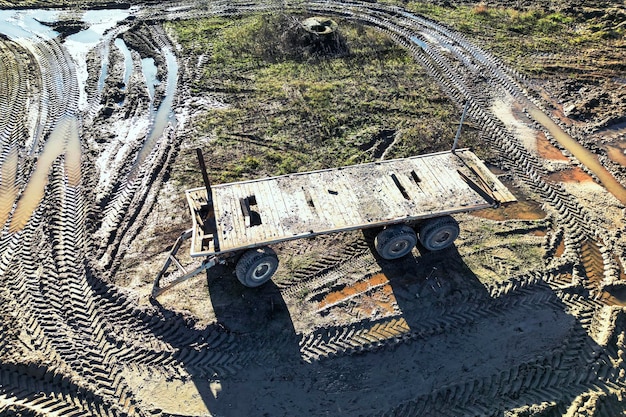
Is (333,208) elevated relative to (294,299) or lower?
elevated

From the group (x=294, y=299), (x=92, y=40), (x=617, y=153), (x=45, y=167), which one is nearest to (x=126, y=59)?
(x=92, y=40)

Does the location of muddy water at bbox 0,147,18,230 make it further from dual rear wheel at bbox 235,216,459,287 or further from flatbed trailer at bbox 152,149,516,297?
dual rear wheel at bbox 235,216,459,287

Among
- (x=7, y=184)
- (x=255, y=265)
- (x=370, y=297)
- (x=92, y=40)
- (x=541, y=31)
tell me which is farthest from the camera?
(x=541, y=31)

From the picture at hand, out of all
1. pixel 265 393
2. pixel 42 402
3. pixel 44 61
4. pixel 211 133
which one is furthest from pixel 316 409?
pixel 44 61

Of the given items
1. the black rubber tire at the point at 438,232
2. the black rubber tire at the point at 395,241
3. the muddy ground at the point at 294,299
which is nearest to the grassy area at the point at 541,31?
the muddy ground at the point at 294,299

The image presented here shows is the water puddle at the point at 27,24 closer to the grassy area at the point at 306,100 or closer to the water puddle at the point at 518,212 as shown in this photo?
the grassy area at the point at 306,100

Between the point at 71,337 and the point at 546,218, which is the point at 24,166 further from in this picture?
the point at 546,218

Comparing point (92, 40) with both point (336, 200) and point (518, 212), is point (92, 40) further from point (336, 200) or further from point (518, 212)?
point (518, 212)

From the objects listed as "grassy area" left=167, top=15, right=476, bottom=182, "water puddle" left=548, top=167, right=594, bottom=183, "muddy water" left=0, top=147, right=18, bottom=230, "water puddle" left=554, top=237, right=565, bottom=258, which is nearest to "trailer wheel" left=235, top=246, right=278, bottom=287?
"grassy area" left=167, top=15, right=476, bottom=182
